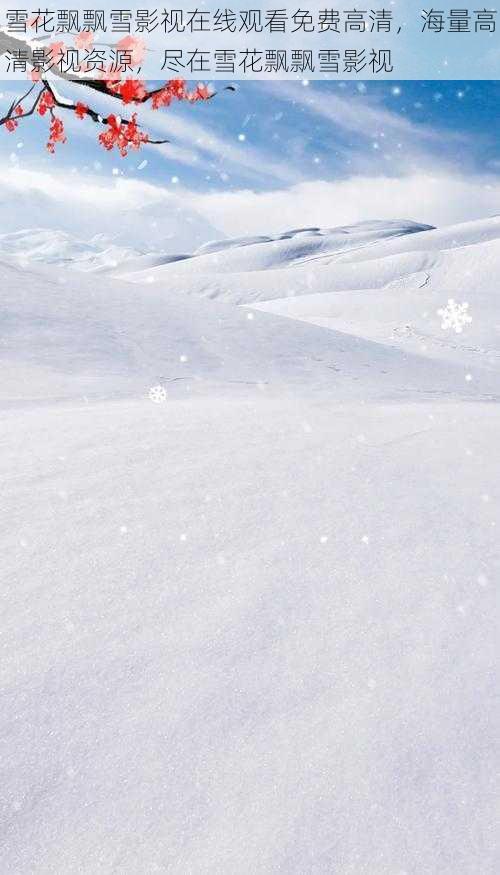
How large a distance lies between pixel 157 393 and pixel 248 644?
6106mm

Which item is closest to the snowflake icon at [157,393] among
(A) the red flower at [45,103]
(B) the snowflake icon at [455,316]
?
(A) the red flower at [45,103]

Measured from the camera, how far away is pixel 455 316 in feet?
65.2

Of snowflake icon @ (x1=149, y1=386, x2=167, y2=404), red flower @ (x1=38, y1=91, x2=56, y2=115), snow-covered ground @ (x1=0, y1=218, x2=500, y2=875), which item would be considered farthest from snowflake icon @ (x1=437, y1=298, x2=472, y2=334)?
red flower @ (x1=38, y1=91, x2=56, y2=115)

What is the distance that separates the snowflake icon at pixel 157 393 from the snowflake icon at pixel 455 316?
42.5 ft

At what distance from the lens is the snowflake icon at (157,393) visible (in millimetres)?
7552

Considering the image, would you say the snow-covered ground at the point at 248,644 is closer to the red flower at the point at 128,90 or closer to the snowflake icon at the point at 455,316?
the red flower at the point at 128,90

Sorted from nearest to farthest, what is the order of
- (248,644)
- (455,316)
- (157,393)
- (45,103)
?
(248,644)
(45,103)
(157,393)
(455,316)

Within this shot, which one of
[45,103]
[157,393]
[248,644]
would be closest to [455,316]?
[157,393]

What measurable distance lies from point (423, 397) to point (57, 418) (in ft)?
18.8

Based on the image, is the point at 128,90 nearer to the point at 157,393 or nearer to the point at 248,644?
the point at 248,644

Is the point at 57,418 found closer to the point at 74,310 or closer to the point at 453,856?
the point at 453,856

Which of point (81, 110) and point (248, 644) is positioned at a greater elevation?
point (81, 110)

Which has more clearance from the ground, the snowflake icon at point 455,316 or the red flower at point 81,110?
the red flower at point 81,110

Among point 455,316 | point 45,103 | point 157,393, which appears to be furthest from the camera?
point 455,316
